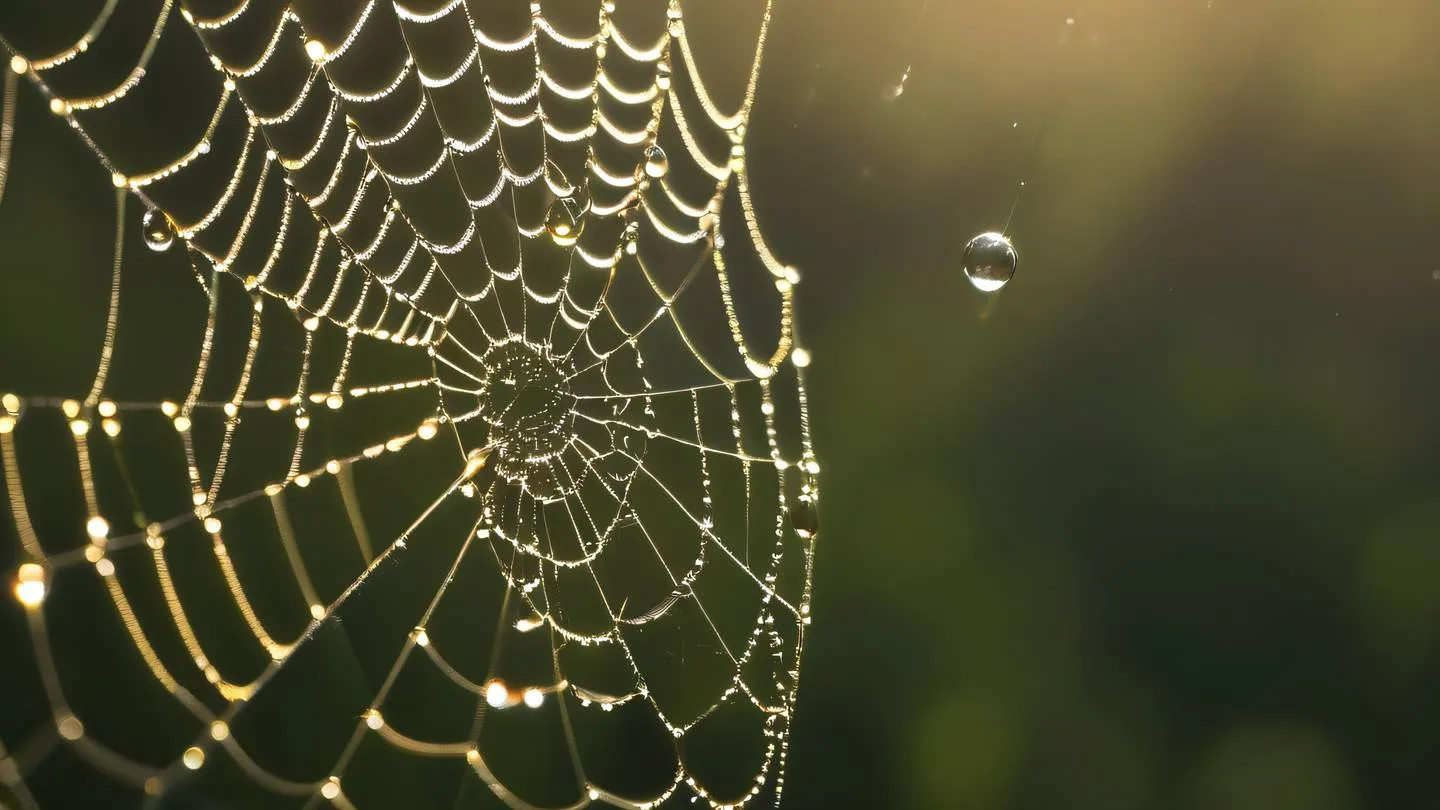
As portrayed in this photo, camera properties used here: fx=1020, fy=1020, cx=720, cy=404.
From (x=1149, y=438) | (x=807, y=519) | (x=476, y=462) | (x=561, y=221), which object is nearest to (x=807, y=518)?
(x=807, y=519)

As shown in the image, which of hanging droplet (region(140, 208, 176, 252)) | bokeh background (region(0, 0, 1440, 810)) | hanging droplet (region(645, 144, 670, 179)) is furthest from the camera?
bokeh background (region(0, 0, 1440, 810))

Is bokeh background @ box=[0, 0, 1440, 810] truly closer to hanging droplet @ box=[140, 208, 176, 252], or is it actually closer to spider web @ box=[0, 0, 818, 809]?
spider web @ box=[0, 0, 818, 809]

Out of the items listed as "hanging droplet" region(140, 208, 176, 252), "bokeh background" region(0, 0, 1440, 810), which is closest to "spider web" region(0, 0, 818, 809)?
"hanging droplet" region(140, 208, 176, 252)

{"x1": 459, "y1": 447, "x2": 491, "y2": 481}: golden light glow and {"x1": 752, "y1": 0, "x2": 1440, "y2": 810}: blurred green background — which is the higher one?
{"x1": 752, "y1": 0, "x2": 1440, "y2": 810}: blurred green background

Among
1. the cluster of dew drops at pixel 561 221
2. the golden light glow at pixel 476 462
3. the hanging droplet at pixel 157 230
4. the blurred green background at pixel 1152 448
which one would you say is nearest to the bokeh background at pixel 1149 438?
the blurred green background at pixel 1152 448

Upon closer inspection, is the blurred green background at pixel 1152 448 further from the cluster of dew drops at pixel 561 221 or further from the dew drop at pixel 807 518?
the dew drop at pixel 807 518

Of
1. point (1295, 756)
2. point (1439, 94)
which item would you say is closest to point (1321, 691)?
point (1295, 756)

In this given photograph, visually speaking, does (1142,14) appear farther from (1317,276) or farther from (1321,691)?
(1321,691)
